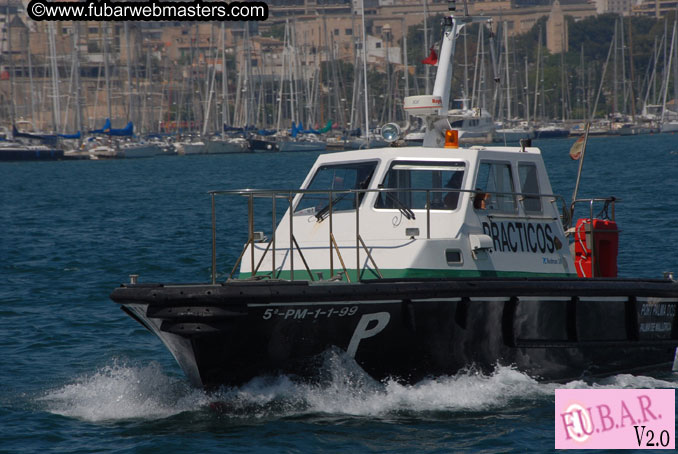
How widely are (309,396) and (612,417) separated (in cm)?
295

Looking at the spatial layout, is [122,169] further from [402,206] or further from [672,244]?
[402,206]

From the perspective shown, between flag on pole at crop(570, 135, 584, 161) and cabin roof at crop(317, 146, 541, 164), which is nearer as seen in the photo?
cabin roof at crop(317, 146, 541, 164)

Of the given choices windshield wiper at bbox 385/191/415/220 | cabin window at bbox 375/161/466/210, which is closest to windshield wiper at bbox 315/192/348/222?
cabin window at bbox 375/161/466/210

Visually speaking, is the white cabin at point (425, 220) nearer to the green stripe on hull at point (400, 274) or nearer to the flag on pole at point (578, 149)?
the green stripe on hull at point (400, 274)

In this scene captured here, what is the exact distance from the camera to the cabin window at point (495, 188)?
11258mm

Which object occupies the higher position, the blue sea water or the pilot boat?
the pilot boat

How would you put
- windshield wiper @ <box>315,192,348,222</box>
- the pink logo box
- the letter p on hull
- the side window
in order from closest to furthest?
the pink logo box < the letter p on hull < windshield wiper @ <box>315,192,348,222</box> < the side window

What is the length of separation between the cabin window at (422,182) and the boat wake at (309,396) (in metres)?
1.88

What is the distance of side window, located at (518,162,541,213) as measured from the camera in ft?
38.6

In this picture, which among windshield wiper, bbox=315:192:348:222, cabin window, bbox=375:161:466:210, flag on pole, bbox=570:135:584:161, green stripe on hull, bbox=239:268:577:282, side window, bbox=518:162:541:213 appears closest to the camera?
green stripe on hull, bbox=239:268:577:282

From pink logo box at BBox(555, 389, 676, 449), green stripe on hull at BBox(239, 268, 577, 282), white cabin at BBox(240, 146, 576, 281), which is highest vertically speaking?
white cabin at BBox(240, 146, 576, 281)

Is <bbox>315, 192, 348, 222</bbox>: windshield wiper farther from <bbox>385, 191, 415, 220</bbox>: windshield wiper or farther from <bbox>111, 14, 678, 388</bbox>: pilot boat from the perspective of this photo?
<bbox>385, 191, 415, 220</bbox>: windshield wiper

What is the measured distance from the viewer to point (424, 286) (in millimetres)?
9938

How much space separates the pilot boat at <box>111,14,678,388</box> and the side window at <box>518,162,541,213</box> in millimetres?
18
